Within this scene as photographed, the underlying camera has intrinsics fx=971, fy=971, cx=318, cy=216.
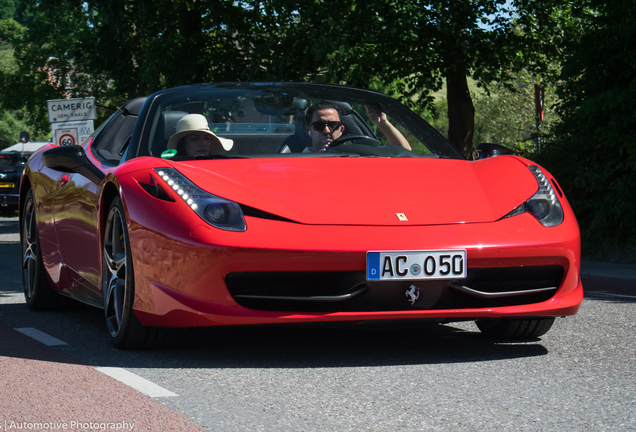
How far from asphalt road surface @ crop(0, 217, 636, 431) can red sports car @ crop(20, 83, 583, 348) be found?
22 centimetres

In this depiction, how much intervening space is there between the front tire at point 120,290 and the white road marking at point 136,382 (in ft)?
1.24

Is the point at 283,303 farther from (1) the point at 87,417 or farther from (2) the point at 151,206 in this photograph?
(1) the point at 87,417

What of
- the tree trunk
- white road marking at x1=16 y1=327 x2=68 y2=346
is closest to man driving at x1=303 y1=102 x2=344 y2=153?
white road marking at x1=16 y1=327 x2=68 y2=346

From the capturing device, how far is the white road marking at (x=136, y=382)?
3.82 m

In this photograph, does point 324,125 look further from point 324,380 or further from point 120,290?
point 324,380

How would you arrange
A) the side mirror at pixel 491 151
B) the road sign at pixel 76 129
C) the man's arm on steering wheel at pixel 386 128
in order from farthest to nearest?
the road sign at pixel 76 129 < the man's arm on steering wheel at pixel 386 128 < the side mirror at pixel 491 151

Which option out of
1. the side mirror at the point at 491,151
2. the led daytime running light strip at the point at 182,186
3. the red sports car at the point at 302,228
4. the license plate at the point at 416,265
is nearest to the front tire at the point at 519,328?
the red sports car at the point at 302,228

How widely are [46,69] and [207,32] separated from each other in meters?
16.8

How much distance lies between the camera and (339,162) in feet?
16.4

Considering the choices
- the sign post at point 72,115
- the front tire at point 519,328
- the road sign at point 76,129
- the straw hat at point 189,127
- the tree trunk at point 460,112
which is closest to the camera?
the front tire at point 519,328

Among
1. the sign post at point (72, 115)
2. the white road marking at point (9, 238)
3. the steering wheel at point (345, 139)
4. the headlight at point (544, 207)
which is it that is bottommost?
the white road marking at point (9, 238)

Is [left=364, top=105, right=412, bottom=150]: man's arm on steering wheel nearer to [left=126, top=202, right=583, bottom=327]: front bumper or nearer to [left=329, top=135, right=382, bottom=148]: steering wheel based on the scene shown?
[left=329, top=135, right=382, bottom=148]: steering wheel

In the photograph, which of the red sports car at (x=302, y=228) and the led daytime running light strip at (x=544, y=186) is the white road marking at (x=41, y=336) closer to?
the red sports car at (x=302, y=228)

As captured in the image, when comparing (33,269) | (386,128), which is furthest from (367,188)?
(33,269)
